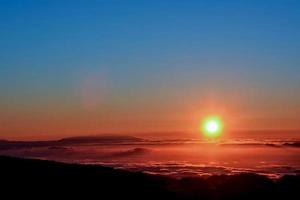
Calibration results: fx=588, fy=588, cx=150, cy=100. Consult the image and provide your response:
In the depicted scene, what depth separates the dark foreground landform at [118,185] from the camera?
18.1 meters

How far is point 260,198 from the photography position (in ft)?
60.2

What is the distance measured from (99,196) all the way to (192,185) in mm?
3694

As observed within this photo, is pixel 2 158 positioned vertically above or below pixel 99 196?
above

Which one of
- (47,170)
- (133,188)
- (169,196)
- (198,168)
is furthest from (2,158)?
(198,168)

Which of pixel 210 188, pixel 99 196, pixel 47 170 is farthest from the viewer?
pixel 47 170

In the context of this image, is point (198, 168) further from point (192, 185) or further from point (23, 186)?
point (23, 186)

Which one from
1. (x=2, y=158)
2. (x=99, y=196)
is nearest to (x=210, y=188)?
(x=99, y=196)

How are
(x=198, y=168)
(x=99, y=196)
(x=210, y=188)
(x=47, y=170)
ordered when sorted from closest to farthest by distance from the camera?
(x=99, y=196) → (x=210, y=188) → (x=47, y=170) → (x=198, y=168)

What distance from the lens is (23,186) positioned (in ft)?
60.3

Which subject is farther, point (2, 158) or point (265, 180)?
point (2, 158)

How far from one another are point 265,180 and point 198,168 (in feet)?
49.1

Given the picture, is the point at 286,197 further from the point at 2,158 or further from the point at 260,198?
the point at 2,158

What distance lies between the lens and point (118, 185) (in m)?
19.6

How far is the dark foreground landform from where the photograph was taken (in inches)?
713
